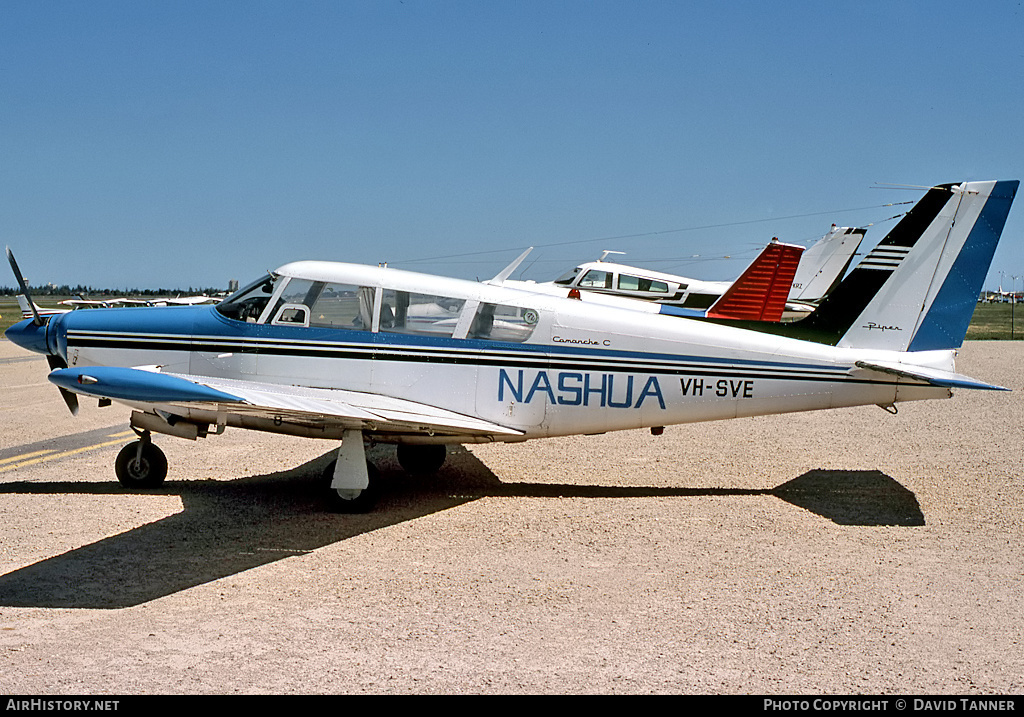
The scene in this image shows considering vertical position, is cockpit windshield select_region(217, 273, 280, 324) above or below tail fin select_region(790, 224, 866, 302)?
above

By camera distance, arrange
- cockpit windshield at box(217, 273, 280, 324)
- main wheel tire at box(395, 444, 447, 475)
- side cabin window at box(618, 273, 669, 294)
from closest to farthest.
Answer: cockpit windshield at box(217, 273, 280, 324) < main wheel tire at box(395, 444, 447, 475) < side cabin window at box(618, 273, 669, 294)

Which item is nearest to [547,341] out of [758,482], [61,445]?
[758,482]

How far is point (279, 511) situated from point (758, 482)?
17.1 feet

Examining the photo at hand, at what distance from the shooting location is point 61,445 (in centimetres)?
1160

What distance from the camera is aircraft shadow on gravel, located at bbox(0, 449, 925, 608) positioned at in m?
6.22

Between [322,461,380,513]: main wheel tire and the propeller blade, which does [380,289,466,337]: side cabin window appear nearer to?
[322,461,380,513]: main wheel tire

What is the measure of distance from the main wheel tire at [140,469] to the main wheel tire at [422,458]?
270cm

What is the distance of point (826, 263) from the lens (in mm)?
30625

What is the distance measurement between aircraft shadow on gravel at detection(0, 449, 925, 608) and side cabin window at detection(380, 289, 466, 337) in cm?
177

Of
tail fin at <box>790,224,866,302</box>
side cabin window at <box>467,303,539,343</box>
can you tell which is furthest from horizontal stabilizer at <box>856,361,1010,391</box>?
tail fin at <box>790,224,866,302</box>

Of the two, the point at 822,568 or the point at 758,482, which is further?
the point at 758,482

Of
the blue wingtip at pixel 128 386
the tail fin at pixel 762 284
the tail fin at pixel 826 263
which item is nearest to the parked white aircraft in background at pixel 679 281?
the tail fin at pixel 826 263

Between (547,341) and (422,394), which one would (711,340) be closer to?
(547,341)

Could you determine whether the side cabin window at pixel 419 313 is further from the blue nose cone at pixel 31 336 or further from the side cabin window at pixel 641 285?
the side cabin window at pixel 641 285
